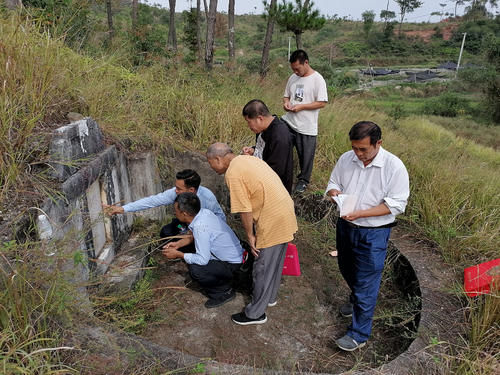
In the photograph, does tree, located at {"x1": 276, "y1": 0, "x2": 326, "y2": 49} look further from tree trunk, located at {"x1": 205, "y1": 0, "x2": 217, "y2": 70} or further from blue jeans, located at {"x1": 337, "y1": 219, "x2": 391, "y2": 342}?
blue jeans, located at {"x1": 337, "y1": 219, "x2": 391, "y2": 342}

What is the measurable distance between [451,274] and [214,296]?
208cm

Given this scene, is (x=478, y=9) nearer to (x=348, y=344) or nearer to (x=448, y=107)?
(x=448, y=107)

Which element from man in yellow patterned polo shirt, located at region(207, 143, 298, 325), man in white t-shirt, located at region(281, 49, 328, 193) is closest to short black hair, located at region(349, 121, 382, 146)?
man in yellow patterned polo shirt, located at region(207, 143, 298, 325)

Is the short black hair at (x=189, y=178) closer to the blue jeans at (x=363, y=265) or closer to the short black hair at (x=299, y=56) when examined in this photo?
the blue jeans at (x=363, y=265)

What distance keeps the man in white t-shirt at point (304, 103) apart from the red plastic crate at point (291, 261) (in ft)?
5.19

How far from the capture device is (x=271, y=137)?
3439 mm

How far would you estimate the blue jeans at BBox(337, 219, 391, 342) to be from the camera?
2574mm

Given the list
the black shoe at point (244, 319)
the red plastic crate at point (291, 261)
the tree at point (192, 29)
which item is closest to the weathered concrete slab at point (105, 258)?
the black shoe at point (244, 319)

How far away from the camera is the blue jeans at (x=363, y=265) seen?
8.45 ft

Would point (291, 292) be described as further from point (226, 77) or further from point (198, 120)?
point (226, 77)

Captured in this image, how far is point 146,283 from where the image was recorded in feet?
10.8

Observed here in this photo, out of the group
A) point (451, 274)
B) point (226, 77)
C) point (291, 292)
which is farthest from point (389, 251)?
point (226, 77)

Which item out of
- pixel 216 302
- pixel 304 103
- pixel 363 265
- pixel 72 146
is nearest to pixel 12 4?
pixel 72 146

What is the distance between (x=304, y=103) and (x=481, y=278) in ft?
8.37
